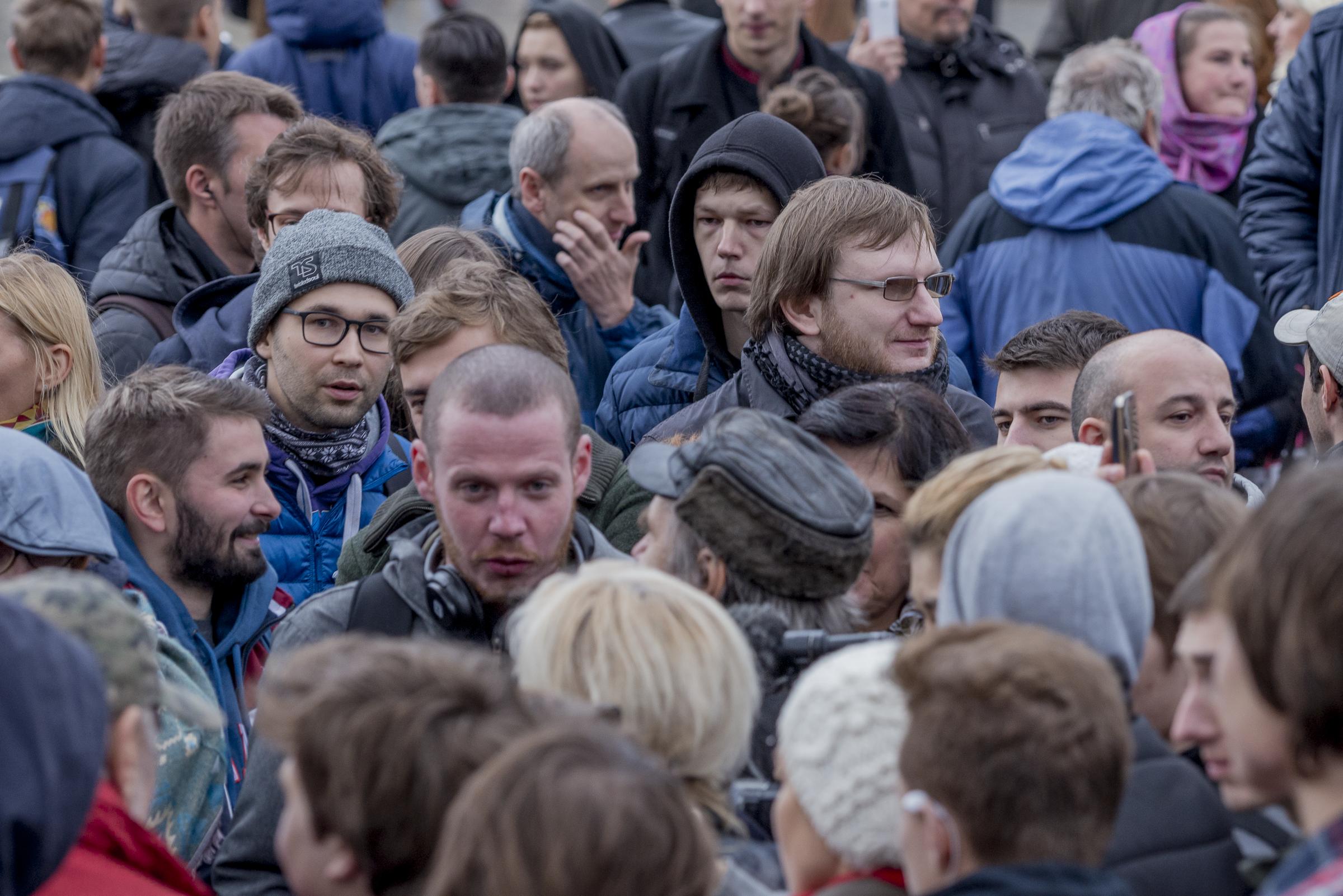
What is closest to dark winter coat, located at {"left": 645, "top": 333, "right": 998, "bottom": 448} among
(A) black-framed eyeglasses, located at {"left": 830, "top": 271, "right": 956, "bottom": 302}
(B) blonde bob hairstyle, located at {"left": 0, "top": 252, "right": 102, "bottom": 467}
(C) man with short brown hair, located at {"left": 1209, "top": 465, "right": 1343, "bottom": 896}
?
(A) black-framed eyeglasses, located at {"left": 830, "top": 271, "right": 956, "bottom": 302}

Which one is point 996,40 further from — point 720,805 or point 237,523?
point 720,805

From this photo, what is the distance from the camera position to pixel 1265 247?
6137 millimetres

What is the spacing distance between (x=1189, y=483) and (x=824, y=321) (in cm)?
153

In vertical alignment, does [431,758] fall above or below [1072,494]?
below

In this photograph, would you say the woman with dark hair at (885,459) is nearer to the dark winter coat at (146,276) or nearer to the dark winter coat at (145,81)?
the dark winter coat at (146,276)

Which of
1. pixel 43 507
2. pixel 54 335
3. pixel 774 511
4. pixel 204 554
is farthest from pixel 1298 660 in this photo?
pixel 54 335

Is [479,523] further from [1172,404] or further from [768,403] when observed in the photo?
[1172,404]

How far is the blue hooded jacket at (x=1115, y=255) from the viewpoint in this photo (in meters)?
5.88

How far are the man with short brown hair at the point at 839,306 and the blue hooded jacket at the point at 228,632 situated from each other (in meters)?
1.11

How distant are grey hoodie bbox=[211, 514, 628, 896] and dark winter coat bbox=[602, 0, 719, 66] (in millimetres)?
5110

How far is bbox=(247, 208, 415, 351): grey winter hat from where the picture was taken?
4629 millimetres

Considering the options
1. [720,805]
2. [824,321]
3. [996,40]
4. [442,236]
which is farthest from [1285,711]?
[996,40]

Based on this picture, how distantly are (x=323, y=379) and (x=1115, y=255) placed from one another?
289 centimetres

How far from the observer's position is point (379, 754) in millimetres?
2207
